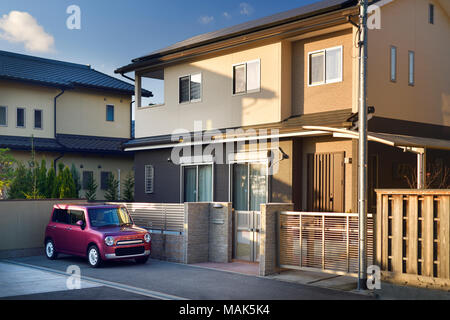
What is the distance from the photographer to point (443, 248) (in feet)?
35.4

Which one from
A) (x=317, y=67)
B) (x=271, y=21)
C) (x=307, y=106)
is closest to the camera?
(x=317, y=67)

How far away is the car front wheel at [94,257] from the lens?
1511 centimetres

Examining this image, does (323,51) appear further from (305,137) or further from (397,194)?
(397,194)

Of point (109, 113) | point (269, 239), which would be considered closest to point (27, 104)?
point (109, 113)

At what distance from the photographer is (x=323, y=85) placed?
57.4 feet

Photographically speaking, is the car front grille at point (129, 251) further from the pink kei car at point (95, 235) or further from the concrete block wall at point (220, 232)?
the concrete block wall at point (220, 232)

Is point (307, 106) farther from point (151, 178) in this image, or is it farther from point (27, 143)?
point (27, 143)

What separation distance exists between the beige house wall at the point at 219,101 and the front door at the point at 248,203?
168 cm

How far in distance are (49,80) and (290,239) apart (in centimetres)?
2230

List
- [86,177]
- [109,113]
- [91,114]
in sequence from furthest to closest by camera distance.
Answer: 1. [109,113]
2. [91,114]
3. [86,177]

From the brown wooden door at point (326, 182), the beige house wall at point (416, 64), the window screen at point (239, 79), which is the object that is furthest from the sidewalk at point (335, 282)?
the window screen at point (239, 79)

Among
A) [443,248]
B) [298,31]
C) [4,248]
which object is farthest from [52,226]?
[443,248]

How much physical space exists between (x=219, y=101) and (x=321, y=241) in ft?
29.3

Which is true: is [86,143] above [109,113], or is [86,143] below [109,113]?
below
